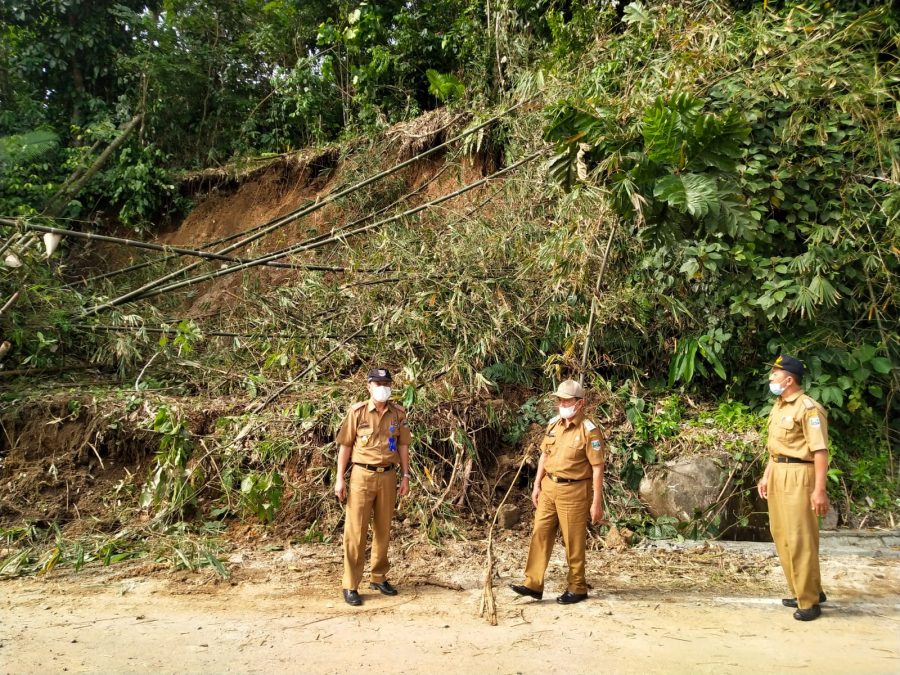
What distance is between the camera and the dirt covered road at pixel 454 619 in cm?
345

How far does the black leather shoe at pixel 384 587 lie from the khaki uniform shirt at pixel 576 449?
1.34 m

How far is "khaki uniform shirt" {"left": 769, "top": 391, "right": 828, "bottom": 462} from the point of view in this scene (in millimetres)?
4023

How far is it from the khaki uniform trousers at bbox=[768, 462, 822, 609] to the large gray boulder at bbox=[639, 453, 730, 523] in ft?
4.48

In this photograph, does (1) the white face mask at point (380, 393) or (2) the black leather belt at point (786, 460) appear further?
(1) the white face mask at point (380, 393)

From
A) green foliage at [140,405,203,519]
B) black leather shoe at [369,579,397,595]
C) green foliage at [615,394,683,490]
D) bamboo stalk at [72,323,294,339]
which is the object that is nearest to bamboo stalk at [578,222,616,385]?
green foliage at [615,394,683,490]

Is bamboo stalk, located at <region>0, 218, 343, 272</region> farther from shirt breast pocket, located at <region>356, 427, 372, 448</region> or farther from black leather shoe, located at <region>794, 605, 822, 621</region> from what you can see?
black leather shoe, located at <region>794, 605, 822, 621</region>

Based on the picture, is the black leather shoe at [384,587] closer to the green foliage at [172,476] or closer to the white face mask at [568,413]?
the white face mask at [568,413]

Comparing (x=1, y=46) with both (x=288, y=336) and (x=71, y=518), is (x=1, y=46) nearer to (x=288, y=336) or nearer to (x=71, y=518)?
(x=288, y=336)

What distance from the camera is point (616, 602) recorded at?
4.31 meters

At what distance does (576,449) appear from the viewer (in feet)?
14.2

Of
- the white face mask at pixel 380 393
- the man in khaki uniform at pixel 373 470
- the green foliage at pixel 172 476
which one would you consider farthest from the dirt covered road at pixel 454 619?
the white face mask at pixel 380 393

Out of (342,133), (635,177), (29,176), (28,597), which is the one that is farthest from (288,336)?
(29,176)

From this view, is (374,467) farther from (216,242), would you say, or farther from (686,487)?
(216,242)

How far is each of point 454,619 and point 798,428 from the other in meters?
2.46
